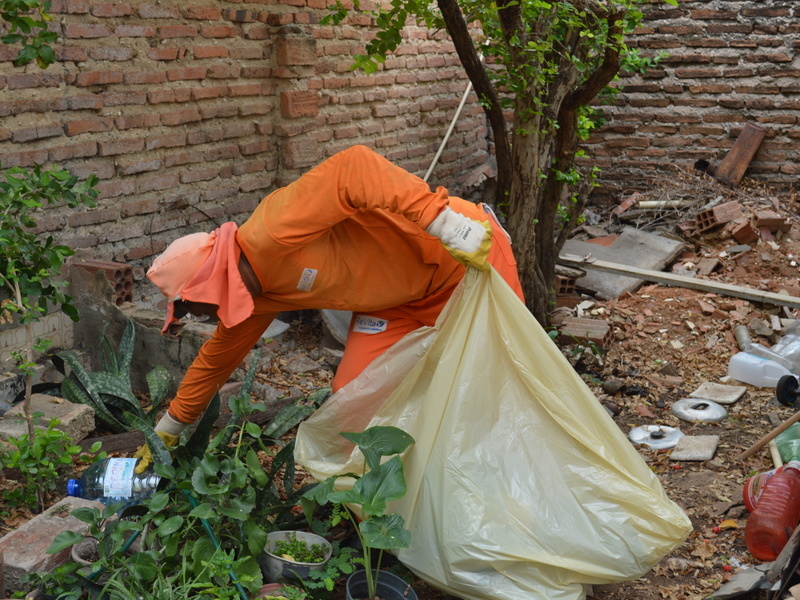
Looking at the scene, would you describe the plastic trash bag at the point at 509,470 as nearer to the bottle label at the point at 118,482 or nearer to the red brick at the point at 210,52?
the bottle label at the point at 118,482

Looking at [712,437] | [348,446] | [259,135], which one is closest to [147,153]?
[259,135]

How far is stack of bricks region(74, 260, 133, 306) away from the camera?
407 centimetres

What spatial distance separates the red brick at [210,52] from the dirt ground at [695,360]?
5.69 ft

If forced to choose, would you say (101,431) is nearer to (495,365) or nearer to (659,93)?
(495,365)

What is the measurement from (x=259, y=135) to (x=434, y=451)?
121 inches

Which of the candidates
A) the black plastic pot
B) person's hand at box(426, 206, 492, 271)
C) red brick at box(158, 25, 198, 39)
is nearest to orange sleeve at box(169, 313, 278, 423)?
person's hand at box(426, 206, 492, 271)

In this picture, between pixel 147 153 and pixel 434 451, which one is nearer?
pixel 434 451

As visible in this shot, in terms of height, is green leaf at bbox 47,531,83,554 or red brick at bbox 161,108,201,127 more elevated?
red brick at bbox 161,108,201,127

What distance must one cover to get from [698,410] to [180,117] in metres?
3.25

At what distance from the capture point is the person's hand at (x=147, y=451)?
3035 mm

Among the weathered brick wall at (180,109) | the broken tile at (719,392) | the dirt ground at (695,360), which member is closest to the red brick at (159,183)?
the weathered brick wall at (180,109)

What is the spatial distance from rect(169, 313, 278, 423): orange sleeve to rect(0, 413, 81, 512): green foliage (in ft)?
1.42

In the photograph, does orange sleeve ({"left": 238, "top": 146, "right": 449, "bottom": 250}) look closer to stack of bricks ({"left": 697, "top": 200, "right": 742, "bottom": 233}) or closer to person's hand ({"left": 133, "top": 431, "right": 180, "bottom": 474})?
person's hand ({"left": 133, "top": 431, "right": 180, "bottom": 474})

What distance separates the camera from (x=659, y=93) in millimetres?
7152
